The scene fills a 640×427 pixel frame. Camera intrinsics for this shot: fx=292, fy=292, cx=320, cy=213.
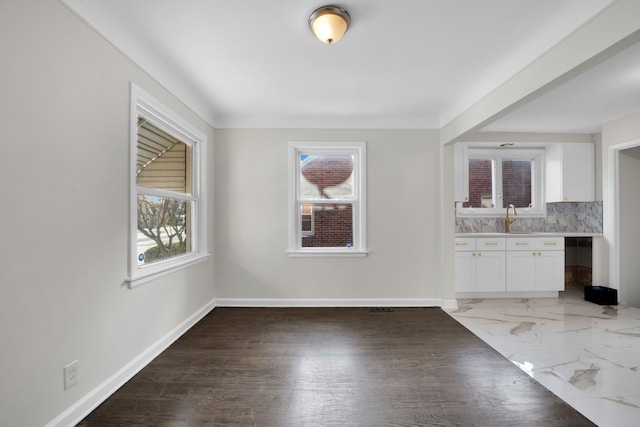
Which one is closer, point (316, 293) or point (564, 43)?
point (564, 43)

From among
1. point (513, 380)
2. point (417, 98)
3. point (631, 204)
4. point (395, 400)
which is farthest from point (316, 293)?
point (631, 204)

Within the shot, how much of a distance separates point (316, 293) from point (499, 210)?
130 inches

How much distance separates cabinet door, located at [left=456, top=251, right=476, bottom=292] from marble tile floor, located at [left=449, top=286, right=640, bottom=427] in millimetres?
200

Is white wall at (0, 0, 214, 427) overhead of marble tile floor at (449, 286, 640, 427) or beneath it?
overhead

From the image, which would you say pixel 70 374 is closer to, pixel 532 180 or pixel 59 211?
pixel 59 211

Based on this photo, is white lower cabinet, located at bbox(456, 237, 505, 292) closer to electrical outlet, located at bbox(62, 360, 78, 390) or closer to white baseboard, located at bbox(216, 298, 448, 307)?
white baseboard, located at bbox(216, 298, 448, 307)

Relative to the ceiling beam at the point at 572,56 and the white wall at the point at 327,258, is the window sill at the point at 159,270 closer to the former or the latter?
the white wall at the point at 327,258

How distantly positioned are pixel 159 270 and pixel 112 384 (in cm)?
85

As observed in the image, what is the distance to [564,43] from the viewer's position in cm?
186

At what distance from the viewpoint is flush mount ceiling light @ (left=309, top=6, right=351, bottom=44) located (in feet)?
5.90

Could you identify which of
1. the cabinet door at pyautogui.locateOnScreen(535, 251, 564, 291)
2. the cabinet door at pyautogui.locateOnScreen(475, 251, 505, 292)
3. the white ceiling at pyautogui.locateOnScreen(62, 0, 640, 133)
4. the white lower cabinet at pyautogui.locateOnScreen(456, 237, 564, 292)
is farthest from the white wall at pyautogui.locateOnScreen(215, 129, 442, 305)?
the cabinet door at pyautogui.locateOnScreen(535, 251, 564, 291)

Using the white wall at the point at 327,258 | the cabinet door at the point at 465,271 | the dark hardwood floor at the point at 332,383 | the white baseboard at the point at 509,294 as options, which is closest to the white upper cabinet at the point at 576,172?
the white baseboard at the point at 509,294

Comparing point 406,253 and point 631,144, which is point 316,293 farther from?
point 631,144

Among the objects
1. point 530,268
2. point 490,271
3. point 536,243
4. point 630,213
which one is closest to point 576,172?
point 630,213
